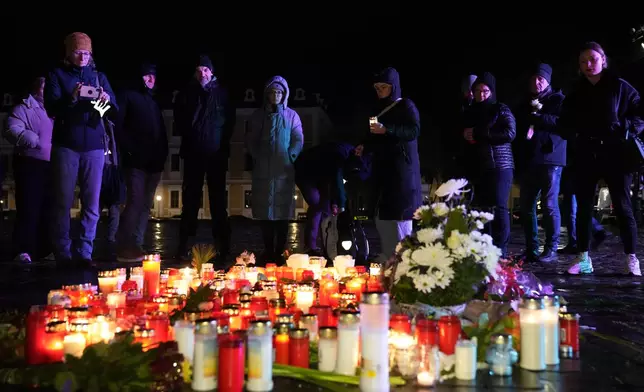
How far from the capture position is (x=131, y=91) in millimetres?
6750

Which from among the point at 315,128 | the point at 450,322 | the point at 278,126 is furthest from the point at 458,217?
the point at 315,128

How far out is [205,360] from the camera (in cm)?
215

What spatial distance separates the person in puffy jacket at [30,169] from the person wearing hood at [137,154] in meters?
0.92

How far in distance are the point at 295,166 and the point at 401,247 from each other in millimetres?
4057

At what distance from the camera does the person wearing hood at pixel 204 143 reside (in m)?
6.54

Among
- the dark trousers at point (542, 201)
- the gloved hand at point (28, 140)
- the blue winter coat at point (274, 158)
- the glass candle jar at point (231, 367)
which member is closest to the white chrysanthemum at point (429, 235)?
the glass candle jar at point (231, 367)

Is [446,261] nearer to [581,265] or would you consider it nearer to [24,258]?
[581,265]

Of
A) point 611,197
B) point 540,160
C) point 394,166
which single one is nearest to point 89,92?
point 394,166

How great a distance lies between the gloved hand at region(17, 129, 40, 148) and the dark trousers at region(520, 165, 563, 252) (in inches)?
211

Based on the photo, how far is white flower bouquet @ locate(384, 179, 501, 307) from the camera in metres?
2.86

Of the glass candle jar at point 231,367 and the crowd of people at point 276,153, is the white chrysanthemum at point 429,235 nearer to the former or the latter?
the glass candle jar at point 231,367

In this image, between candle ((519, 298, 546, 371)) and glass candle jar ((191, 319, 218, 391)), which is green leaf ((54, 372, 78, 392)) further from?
candle ((519, 298, 546, 371))

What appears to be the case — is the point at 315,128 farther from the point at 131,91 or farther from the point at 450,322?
the point at 450,322

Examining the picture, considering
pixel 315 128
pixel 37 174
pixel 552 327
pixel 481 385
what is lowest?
pixel 481 385
